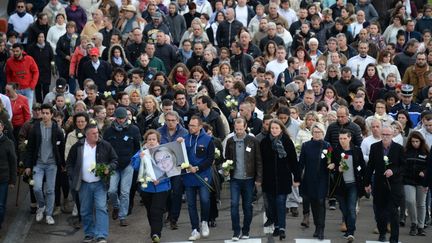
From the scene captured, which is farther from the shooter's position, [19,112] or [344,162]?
[19,112]

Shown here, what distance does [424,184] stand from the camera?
1862cm

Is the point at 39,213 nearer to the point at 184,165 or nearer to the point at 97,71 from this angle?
the point at 184,165

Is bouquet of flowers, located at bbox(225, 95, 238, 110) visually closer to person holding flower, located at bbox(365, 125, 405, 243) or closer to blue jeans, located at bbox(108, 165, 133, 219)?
blue jeans, located at bbox(108, 165, 133, 219)

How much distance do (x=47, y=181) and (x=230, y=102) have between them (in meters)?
4.04

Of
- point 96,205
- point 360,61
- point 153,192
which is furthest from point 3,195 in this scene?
point 360,61

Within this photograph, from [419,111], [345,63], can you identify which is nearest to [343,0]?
[345,63]

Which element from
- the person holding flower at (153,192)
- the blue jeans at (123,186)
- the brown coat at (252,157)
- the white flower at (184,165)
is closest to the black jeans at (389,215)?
the brown coat at (252,157)

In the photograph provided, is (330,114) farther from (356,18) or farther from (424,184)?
(356,18)

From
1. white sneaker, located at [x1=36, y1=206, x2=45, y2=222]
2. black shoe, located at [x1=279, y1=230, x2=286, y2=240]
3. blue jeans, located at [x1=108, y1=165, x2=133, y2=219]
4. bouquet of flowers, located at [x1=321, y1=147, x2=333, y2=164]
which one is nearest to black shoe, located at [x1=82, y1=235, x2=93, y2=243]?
blue jeans, located at [x1=108, y1=165, x2=133, y2=219]

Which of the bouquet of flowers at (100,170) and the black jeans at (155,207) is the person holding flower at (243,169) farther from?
the bouquet of flowers at (100,170)

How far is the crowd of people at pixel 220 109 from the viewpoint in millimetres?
18469

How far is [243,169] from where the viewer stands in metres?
18.4

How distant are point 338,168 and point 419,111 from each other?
4414mm

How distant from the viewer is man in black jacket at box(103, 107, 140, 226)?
1939 centimetres
